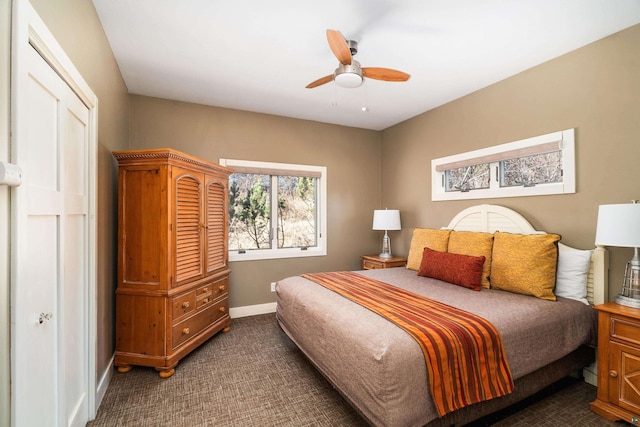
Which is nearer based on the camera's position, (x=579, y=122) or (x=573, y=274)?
(x=573, y=274)

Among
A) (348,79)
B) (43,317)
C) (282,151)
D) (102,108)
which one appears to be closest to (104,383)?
(43,317)

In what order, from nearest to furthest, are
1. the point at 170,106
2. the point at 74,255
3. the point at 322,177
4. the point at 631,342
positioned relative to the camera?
the point at 74,255 < the point at 631,342 < the point at 170,106 < the point at 322,177

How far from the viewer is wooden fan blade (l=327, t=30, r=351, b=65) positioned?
1.86m

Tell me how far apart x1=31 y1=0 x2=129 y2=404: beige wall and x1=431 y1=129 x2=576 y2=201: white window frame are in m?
3.54

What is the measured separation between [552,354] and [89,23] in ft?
12.5

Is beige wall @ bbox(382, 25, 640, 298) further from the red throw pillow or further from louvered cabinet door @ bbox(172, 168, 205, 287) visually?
louvered cabinet door @ bbox(172, 168, 205, 287)

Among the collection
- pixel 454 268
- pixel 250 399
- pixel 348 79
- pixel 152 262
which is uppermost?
pixel 348 79

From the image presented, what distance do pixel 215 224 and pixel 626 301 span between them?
11.4 ft

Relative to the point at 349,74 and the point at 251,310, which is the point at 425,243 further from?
the point at 251,310

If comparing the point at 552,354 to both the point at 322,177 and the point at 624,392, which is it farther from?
the point at 322,177

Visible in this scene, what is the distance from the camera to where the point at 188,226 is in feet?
9.01

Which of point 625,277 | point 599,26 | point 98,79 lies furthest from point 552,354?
point 98,79

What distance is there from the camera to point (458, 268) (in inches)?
107

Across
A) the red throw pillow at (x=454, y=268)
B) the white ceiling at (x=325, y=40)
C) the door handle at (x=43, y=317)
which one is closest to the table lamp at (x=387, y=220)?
the red throw pillow at (x=454, y=268)
